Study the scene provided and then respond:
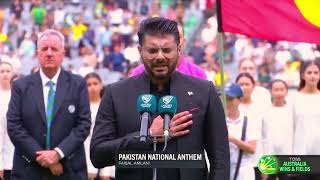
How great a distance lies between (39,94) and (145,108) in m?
3.33

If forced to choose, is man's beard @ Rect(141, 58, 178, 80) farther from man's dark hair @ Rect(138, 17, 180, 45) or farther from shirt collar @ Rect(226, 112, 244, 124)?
shirt collar @ Rect(226, 112, 244, 124)

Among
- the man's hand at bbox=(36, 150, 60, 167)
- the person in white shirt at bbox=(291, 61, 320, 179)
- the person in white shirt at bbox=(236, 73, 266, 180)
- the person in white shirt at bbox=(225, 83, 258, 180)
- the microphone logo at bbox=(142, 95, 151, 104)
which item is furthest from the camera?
the person in white shirt at bbox=(236, 73, 266, 180)

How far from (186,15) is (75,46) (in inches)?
217

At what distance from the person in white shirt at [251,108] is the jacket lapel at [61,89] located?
2.62 m

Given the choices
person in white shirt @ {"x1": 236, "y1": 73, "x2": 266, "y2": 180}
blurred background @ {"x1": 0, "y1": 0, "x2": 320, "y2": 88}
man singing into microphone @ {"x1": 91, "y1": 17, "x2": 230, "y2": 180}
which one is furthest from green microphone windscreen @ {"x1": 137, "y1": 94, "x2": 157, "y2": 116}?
blurred background @ {"x1": 0, "y1": 0, "x2": 320, "y2": 88}

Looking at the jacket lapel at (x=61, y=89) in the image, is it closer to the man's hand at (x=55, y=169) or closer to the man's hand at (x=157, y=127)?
the man's hand at (x=55, y=169)

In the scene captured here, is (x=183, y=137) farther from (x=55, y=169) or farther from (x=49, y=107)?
(x=49, y=107)

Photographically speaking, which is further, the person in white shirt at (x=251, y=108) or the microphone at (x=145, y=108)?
the person in white shirt at (x=251, y=108)

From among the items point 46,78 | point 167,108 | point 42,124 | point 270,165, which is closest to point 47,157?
point 42,124

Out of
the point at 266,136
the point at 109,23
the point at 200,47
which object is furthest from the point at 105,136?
the point at 109,23

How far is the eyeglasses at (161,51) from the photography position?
557cm

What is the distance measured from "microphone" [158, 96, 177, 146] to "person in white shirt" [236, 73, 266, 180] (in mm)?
4914

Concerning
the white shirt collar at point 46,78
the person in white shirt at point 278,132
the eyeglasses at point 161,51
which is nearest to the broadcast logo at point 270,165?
the eyeglasses at point 161,51

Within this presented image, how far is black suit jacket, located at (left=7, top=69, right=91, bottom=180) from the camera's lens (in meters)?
8.33
